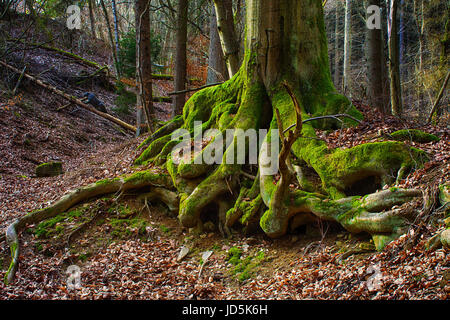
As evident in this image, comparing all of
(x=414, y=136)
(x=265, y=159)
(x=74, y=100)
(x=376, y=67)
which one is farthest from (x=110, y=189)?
(x=74, y=100)

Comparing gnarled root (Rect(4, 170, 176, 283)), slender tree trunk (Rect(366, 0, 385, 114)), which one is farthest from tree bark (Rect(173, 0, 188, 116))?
slender tree trunk (Rect(366, 0, 385, 114))

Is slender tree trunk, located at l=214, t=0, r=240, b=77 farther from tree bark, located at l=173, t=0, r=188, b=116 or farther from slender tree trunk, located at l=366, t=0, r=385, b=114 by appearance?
slender tree trunk, located at l=366, t=0, r=385, b=114

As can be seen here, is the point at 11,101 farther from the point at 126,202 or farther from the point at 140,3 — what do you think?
the point at 126,202

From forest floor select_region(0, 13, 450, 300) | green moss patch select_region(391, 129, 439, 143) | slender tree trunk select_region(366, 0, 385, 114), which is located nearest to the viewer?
forest floor select_region(0, 13, 450, 300)

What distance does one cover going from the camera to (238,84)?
714 centimetres

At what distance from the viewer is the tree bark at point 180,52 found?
450 inches

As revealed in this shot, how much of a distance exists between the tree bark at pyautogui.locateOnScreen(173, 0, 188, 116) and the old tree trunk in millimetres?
4262

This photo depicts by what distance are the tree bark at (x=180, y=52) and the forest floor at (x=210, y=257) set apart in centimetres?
424

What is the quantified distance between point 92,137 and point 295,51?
438 inches

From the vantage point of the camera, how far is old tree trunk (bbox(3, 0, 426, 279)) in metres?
4.68

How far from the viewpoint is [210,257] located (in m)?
5.33

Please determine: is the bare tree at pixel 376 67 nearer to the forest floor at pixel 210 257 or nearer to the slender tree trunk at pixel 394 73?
the slender tree trunk at pixel 394 73

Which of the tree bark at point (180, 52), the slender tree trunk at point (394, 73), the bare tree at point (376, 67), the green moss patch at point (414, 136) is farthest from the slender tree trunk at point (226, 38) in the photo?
the green moss patch at point (414, 136)

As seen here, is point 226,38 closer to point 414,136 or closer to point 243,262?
point 414,136
